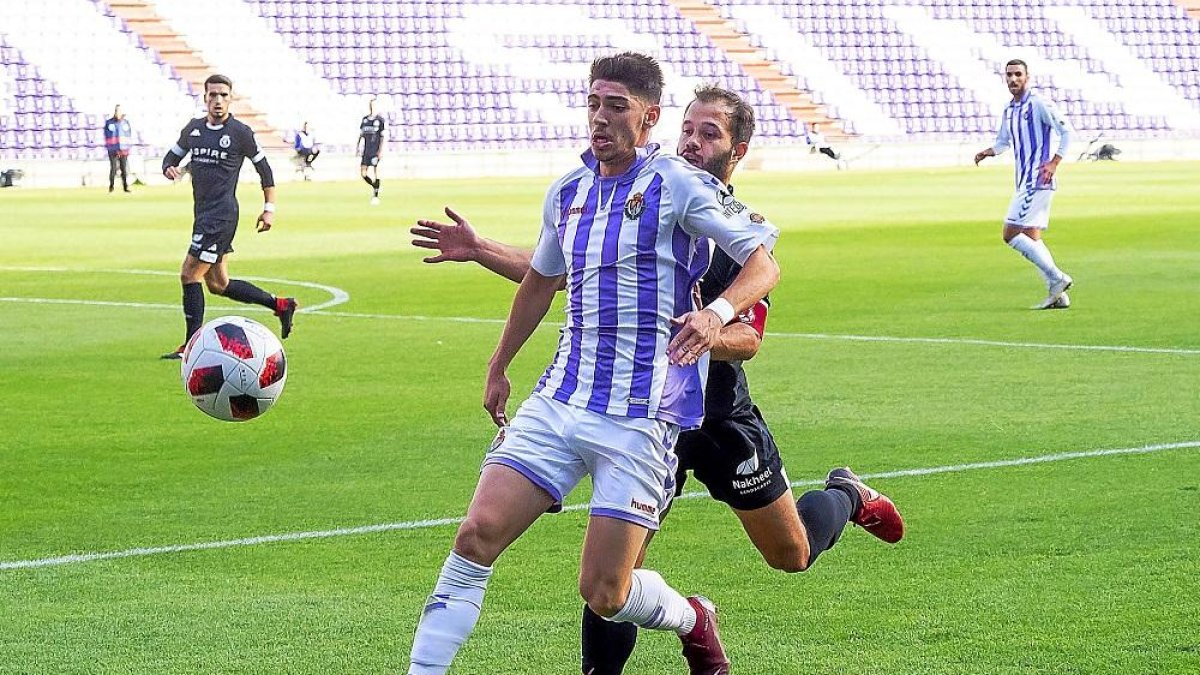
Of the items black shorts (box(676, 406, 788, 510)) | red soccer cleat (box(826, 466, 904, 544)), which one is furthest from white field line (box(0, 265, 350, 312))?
black shorts (box(676, 406, 788, 510))

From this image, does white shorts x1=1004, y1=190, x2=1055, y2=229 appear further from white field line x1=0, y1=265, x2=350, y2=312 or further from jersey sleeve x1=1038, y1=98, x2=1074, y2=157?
white field line x1=0, y1=265, x2=350, y2=312

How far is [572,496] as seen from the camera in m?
7.54

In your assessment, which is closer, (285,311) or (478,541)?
(478,541)

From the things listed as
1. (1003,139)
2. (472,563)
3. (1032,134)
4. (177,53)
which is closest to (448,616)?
(472,563)

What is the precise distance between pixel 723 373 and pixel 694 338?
2.13 feet

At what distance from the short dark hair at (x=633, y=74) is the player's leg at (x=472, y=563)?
1012mm

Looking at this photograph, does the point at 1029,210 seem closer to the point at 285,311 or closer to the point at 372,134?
the point at 285,311

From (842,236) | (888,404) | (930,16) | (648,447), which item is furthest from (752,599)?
(930,16)

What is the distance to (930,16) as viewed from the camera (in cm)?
5544

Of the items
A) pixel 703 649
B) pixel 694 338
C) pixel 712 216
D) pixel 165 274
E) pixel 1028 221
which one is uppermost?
pixel 712 216

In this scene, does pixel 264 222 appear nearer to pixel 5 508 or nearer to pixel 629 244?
pixel 5 508

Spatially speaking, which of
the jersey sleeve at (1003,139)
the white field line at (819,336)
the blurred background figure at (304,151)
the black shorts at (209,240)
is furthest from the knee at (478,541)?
the blurred background figure at (304,151)

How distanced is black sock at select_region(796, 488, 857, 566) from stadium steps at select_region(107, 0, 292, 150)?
1585 inches

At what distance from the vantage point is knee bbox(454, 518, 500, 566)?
4.50 metres
